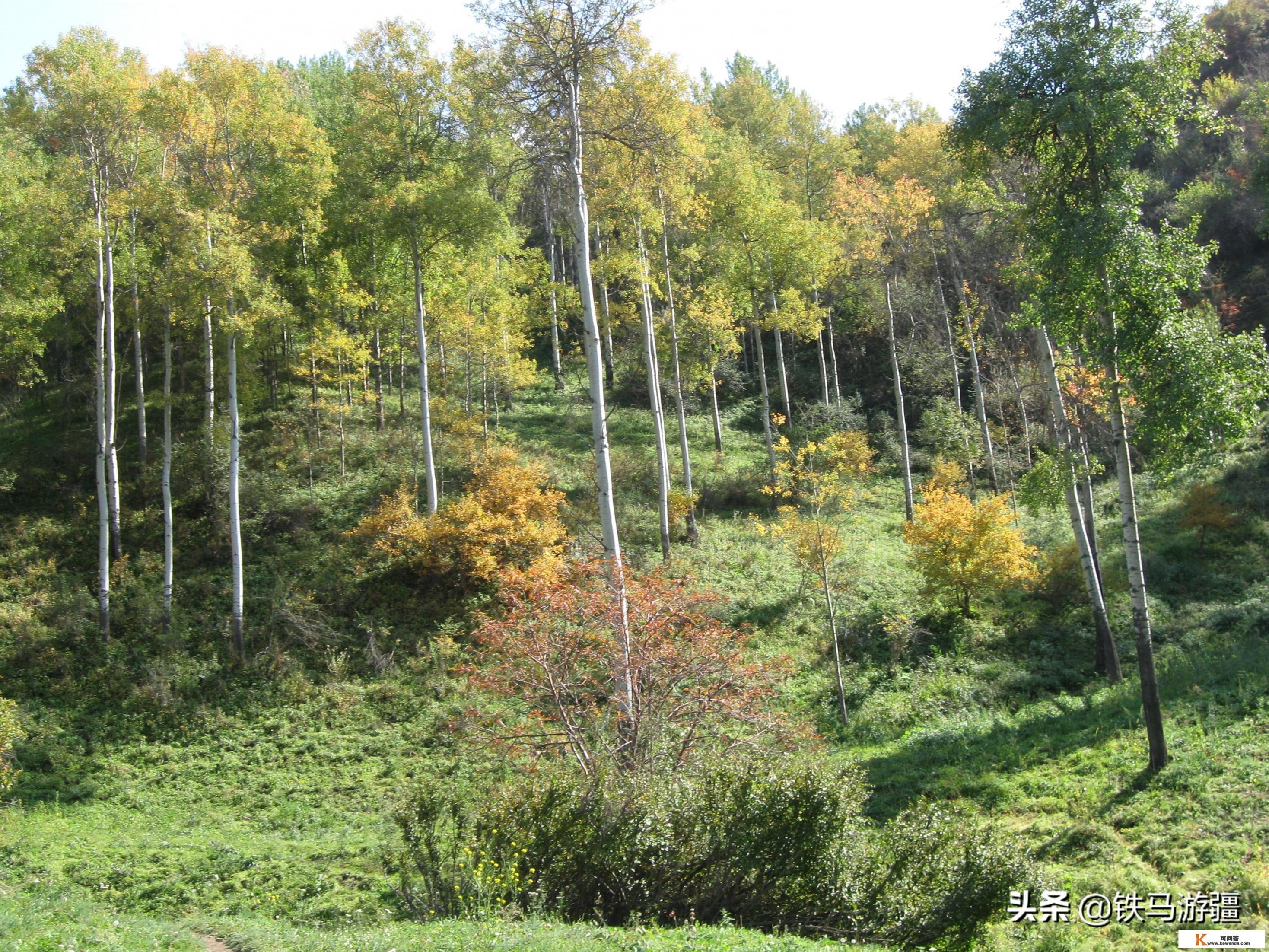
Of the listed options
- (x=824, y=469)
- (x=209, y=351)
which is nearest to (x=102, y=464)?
(x=209, y=351)

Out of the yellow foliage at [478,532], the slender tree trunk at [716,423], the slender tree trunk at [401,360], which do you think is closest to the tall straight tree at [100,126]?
→ the yellow foliage at [478,532]

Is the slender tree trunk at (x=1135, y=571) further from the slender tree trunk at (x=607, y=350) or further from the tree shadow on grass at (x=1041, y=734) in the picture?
the slender tree trunk at (x=607, y=350)

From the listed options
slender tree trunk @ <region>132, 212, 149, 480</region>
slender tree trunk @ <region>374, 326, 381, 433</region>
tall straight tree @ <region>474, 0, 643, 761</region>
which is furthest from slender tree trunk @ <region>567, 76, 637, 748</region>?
slender tree trunk @ <region>374, 326, 381, 433</region>

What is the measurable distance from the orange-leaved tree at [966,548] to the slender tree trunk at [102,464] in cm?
1715

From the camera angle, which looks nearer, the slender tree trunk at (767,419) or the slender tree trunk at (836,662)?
the slender tree trunk at (836,662)

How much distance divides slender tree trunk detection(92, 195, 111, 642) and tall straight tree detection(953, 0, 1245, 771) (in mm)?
17623

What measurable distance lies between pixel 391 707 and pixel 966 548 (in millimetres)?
12302

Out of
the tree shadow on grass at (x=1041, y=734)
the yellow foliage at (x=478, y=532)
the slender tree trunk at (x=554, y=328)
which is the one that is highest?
the slender tree trunk at (x=554, y=328)

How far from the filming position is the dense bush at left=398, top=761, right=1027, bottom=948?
749 cm

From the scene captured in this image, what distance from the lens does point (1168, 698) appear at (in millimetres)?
12828

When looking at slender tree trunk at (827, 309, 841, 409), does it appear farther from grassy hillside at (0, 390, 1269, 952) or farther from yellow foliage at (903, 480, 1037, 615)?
yellow foliage at (903, 480, 1037, 615)

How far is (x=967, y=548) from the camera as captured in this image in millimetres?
17344

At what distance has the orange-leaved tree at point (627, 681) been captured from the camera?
9438 millimetres

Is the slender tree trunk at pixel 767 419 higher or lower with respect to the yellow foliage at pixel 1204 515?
higher
